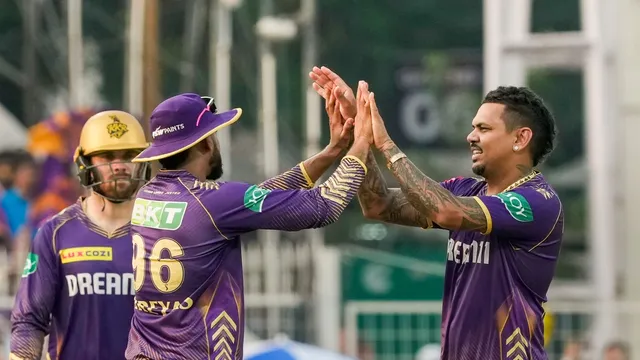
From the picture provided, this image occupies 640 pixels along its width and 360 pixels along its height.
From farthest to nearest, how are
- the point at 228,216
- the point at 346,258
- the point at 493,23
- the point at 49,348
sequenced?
the point at 346,258 < the point at 493,23 < the point at 49,348 < the point at 228,216

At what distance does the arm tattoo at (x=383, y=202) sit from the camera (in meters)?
7.57

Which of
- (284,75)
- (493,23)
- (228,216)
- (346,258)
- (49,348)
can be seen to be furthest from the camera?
(284,75)

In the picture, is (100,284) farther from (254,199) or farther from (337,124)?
(337,124)

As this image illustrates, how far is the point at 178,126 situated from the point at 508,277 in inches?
68.1

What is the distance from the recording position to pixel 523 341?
6969 millimetres

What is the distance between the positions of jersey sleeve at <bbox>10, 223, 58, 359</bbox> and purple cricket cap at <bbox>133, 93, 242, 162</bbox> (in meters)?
1.19

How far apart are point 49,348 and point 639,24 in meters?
10.4

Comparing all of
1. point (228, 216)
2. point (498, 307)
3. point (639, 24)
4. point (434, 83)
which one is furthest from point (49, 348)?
point (434, 83)

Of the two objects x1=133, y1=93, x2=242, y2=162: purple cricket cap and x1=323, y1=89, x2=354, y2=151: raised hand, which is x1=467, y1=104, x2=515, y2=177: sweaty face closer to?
x1=323, y1=89, x2=354, y2=151: raised hand

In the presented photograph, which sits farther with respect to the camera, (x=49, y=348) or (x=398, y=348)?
(x=398, y=348)

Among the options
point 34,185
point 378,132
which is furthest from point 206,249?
point 34,185

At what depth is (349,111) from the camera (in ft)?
24.3

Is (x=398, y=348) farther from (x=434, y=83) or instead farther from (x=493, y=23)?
(x=434, y=83)

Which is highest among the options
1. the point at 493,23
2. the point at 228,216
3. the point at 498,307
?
the point at 493,23
